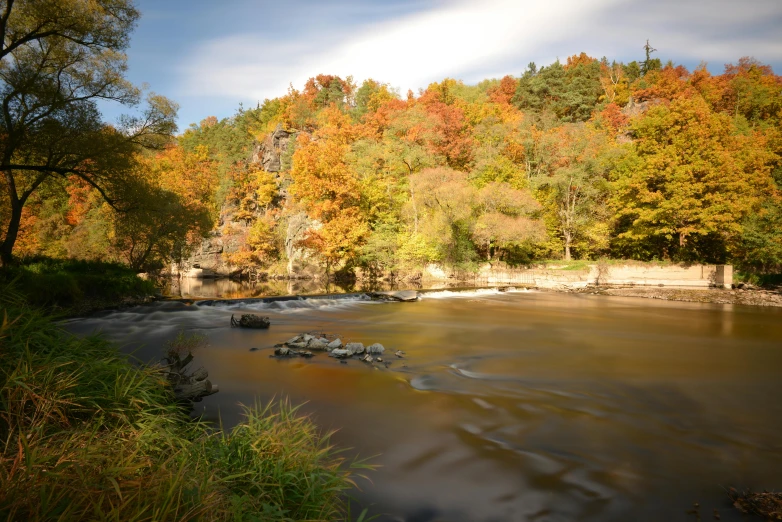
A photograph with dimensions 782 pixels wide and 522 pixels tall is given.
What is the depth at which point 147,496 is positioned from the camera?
2.53 m

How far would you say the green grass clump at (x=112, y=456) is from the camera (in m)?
2.38

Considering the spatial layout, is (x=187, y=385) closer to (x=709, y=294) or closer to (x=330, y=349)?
(x=330, y=349)

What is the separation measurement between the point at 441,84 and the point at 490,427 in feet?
214

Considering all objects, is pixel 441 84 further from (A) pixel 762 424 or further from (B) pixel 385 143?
(A) pixel 762 424

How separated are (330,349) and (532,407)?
5897mm

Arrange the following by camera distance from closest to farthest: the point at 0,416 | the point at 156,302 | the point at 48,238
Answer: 1. the point at 0,416
2. the point at 156,302
3. the point at 48,238

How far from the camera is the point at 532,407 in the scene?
7.72 m

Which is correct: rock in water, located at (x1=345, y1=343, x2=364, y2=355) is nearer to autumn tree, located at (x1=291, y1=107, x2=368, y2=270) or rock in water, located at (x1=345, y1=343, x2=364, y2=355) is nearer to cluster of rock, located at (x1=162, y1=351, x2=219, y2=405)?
cluster of rock, located at (x1=162, y1=351, x2=219, y2=405)

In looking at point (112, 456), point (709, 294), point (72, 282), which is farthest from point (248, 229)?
point (112, 456)

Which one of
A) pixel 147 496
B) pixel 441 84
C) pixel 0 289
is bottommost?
pixel 147 496

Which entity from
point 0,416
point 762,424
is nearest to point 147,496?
point 0,416

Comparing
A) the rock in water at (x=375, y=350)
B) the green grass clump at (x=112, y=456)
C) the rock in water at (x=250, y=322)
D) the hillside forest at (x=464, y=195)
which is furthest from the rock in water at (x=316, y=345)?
the hillside forest at (x=464, y=195)

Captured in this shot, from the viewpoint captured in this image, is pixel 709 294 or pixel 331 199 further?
pixel 331 199

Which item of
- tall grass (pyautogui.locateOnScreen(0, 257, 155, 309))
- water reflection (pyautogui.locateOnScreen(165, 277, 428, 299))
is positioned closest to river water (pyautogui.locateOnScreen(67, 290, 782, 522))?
tall grass (pyautogui.locateOnScreen(0, 257, 155, 309))
